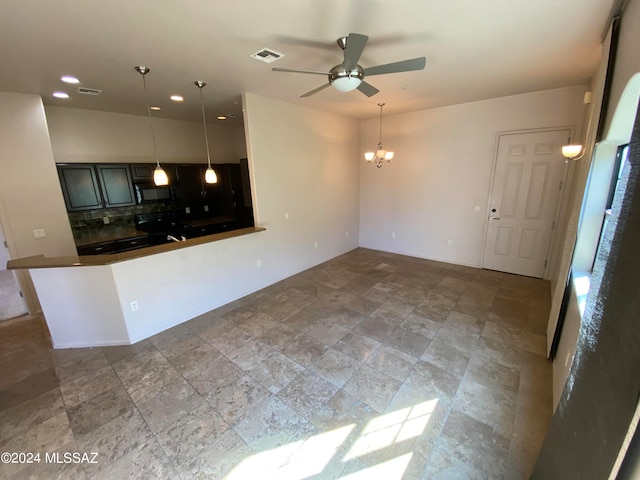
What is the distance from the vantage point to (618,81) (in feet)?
5.82

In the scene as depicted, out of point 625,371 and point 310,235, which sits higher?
point 625,371

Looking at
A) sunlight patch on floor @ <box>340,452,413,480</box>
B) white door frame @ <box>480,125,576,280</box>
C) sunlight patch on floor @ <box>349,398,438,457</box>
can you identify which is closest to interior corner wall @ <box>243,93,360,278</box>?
white door frame @ <box>480,125,576,280</box>

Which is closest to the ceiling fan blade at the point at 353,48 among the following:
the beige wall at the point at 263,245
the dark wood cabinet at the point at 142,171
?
the beige wall at the point at 263,245

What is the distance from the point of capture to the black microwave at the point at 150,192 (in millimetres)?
4672

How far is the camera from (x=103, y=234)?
15.1 feet

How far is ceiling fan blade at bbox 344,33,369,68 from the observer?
5.66ft

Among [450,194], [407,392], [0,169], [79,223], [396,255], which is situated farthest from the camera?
[396,255]

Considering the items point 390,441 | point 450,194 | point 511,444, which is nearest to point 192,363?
point 390,441

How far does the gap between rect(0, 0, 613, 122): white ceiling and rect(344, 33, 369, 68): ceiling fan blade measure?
0.86ft

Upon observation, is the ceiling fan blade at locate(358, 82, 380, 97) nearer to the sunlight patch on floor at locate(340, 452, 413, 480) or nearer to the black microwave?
the sunlight patch on floor at locate(340, 452, 413, 480)

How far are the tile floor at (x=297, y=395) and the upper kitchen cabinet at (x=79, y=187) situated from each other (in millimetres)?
1791

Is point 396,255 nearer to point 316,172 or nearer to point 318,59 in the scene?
point 316,172

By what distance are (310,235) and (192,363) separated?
3.03m

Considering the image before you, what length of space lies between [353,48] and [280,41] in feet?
2.61
